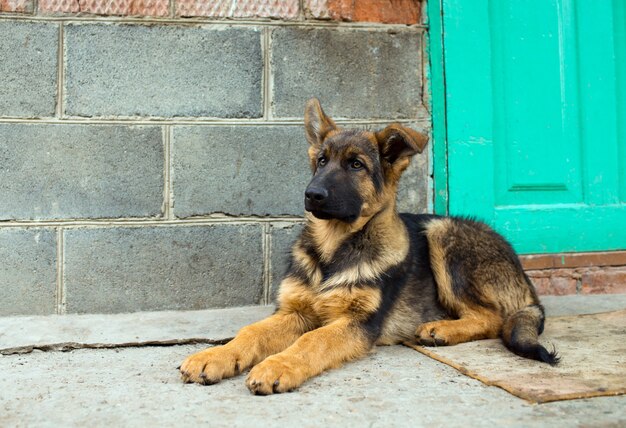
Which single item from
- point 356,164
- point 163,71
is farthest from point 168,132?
point 356,164

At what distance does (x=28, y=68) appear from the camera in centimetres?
472

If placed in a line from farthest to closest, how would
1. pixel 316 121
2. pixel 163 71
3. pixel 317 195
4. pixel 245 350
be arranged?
pixel 163 71
pixel 316 121
pixel 317 195
pixel 245 350

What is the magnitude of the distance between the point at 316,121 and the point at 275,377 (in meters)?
1.91

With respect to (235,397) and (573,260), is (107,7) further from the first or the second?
(573,260)

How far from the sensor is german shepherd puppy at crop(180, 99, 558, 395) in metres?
3.62

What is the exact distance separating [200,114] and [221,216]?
78cm

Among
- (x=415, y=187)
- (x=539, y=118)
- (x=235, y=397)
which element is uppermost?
(x=539, y=118)

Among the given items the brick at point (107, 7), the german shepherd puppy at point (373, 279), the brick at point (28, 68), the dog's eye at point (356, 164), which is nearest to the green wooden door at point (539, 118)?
the german shepherd puppy at point (373, 279)

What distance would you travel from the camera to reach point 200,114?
4945 millimetres

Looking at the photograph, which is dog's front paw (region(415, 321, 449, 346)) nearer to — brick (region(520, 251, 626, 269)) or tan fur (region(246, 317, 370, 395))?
tan fur (region(246, 317, 370, 395))

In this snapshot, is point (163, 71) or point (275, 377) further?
point (163, 71)

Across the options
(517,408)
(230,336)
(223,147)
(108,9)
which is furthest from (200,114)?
(517,408)

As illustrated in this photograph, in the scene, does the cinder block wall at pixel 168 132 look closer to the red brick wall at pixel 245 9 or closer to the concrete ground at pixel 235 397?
the red brick wall at pixel 245 9

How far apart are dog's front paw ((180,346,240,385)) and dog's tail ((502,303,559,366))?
158 cm
